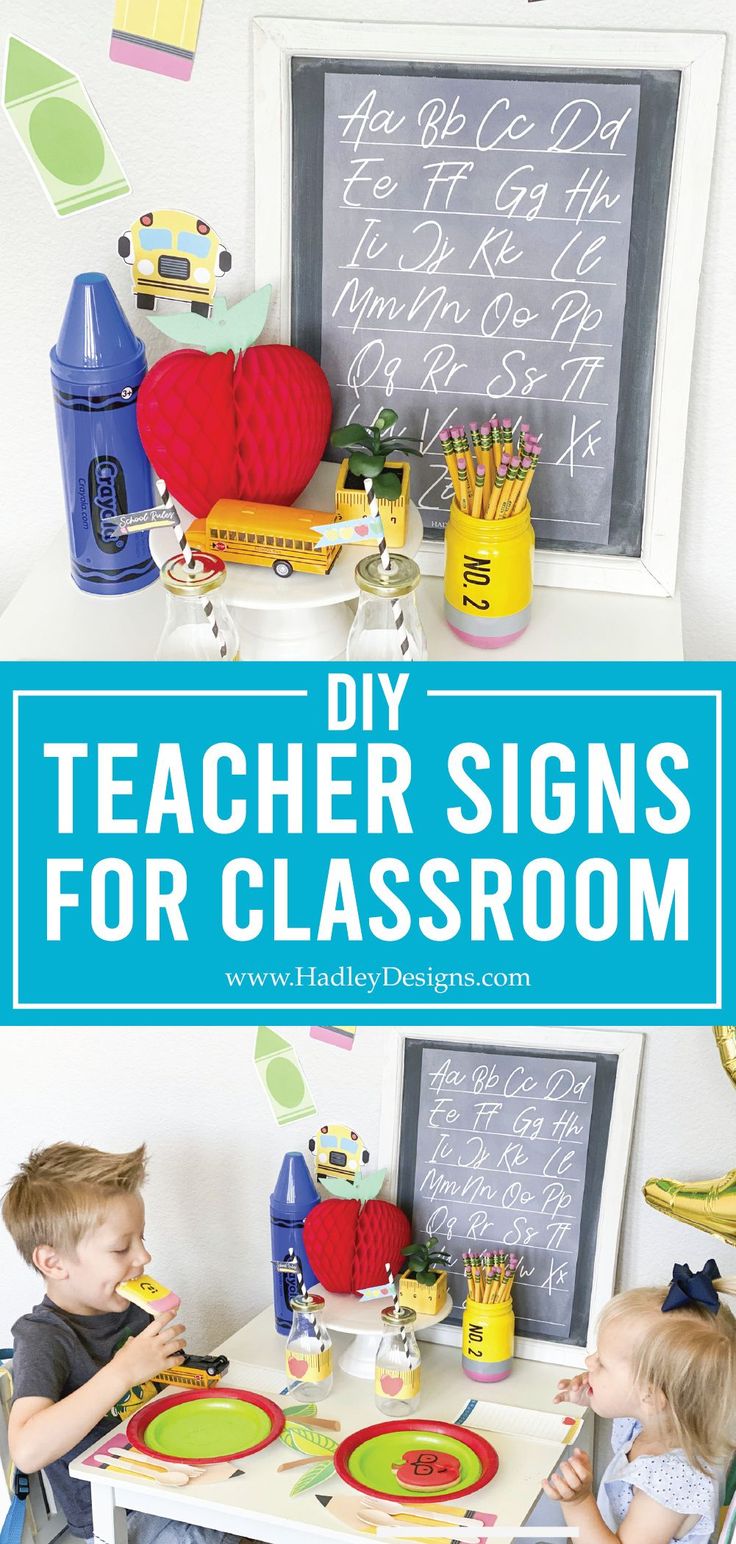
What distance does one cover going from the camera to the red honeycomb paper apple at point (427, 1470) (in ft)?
5.07

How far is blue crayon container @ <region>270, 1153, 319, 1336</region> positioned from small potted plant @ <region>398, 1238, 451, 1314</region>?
11 centimetres

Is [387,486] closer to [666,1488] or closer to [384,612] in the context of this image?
[384,612]

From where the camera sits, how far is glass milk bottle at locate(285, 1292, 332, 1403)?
168 centimetres

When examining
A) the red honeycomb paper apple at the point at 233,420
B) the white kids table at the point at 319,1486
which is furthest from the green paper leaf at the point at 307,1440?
the red honeycomb paper apple at the point at 233,420

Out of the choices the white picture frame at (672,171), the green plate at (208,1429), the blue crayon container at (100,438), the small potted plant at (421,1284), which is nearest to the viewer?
the white picture frame at (672,171)

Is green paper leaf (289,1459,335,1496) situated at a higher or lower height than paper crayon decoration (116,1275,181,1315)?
lower

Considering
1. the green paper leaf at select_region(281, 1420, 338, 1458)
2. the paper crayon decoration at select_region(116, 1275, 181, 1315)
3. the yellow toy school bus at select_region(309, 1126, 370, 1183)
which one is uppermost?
the yellow toy school bus at select_region(309, 1126, 370, 1183)

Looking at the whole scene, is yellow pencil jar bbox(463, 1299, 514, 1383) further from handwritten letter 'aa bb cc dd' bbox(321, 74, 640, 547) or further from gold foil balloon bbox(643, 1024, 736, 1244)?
handwritten letter 'aa bb cc dd' bbox(321, 74, 640, 547)

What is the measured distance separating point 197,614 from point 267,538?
0.27 ft

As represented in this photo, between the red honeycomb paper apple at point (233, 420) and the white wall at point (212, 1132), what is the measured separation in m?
0.62

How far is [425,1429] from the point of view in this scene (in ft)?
5.34

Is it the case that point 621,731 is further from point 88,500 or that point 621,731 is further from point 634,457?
point 88,500

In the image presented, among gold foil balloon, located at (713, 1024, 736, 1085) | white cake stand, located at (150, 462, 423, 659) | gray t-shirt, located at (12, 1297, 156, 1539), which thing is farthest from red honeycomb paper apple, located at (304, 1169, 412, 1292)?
white cake stand, located at (150, 462, 423, 659)

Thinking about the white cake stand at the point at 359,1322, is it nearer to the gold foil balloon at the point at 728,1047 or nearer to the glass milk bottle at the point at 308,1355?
the glass milk bottle at the point at 308,1355
